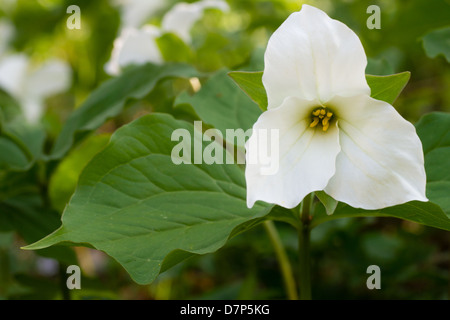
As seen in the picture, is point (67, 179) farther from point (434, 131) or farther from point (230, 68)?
point (434, 131)

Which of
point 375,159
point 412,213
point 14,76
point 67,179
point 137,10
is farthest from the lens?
point 137,10

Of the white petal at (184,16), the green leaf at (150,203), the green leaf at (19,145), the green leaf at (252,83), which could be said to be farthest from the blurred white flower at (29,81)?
the green leaf at (252,83)

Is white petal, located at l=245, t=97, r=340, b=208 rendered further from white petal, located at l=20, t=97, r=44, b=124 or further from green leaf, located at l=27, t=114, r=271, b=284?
white petal, located at l=20, t=97, r=44, b=124

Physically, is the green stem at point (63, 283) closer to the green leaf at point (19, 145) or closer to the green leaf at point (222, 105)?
the green leaf at point (19, 145)

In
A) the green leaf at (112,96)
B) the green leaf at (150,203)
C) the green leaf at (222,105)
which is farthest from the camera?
the green leaf at (112,96)

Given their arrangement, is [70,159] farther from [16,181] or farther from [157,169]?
[157,169]

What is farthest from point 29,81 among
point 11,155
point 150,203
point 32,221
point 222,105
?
point 150,203

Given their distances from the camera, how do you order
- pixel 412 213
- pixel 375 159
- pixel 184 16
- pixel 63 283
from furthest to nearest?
pixel 184 16, pixel 63 283, pixel 412 213, pixel 375 159
